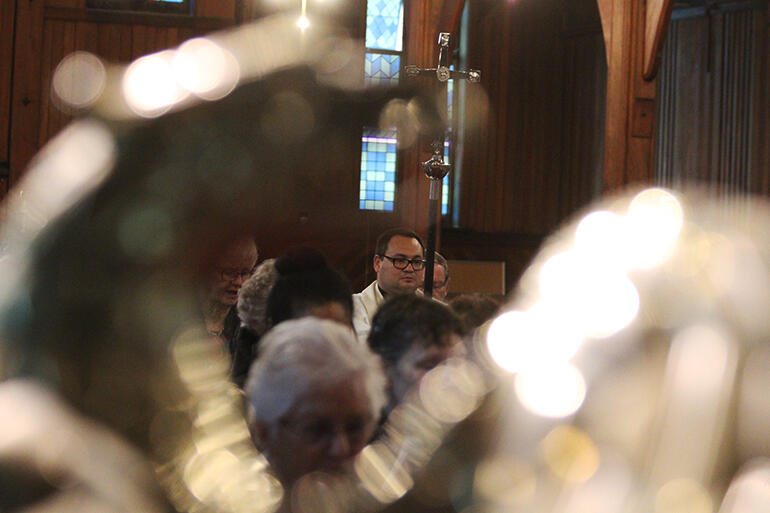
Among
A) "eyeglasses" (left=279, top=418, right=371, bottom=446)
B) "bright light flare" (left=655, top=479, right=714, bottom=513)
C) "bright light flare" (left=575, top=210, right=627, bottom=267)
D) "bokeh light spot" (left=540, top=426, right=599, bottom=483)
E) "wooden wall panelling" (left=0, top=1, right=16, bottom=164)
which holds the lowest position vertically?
"eyeglasses" (left=279, top=418, right=371, bottom=446)

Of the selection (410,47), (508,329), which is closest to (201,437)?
(508,329)

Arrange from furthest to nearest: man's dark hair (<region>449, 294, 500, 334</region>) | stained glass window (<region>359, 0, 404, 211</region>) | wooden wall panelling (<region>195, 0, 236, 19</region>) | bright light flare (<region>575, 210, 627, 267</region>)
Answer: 1. stained glass window (<region>359, 0, 404, 211</region>)
2. wooden wall panelling (<region>195, 0, 236, 19</region>)
3. man's dark hair (<region>449, 294, 500, 334</region>)
4. bright light flare (<region>575, 210, 627, 267</region>)

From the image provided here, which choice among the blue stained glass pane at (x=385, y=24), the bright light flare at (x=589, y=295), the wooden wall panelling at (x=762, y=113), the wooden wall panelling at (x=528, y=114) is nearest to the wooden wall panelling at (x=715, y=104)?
the wooden wall panelling at (x=762, y=113)

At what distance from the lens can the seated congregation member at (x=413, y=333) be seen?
2.06m

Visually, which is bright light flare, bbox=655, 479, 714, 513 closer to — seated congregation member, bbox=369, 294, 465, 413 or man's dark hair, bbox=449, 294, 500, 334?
seated congregation member, bbox=369, 294, 465, 413

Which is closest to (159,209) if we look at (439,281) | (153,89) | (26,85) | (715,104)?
(153,89)

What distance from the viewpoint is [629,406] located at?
752 millimetres

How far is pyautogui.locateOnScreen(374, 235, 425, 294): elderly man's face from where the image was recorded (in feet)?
15.4

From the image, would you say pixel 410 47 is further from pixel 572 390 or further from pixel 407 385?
pixel 572 390

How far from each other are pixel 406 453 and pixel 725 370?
0.26 meters

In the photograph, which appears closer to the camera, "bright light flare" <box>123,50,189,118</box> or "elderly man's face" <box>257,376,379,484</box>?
"bright light flare" <box>123,50,189,118</box>

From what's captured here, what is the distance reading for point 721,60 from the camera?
36.9ft

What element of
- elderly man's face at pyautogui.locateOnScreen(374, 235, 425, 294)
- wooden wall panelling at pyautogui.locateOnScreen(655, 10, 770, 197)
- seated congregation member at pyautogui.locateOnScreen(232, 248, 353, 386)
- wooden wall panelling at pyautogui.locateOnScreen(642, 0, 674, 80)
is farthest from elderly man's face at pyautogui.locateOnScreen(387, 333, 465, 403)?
wooden wall panelling at pyautogui.locateOnScreen(655, 10, 770, 197)

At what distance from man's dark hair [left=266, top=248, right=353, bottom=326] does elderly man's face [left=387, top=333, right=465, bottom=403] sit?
0.81 feet
